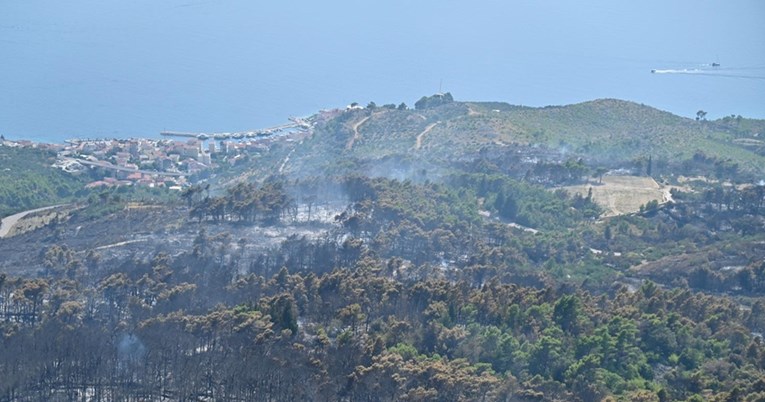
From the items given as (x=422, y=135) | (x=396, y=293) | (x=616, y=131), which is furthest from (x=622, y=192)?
(x=396, y=293)

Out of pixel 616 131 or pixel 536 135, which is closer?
pixel 536 135

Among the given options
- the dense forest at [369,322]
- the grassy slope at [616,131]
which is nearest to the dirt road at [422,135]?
the grassy slope at [616,131]

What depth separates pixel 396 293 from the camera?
31641mm

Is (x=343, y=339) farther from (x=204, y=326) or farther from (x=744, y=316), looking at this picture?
(x=744, y=316)

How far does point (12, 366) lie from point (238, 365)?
5.01 meters

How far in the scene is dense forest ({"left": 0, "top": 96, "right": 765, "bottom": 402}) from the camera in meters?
26.8

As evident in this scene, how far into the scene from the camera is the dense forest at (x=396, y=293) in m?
26.8

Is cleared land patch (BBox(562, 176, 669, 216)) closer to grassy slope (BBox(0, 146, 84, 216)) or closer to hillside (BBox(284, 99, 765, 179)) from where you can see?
hillside (BBox(284, 99, 765, 179))

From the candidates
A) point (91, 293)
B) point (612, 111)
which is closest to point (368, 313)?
point (91, 293)

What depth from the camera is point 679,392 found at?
1048 inches

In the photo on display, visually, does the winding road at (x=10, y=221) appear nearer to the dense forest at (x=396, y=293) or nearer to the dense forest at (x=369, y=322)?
the dense forest at (x=396, y=293)

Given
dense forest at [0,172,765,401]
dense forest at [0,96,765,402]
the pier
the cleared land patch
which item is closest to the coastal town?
the pier

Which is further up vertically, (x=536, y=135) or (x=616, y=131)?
(x=616, y=131)

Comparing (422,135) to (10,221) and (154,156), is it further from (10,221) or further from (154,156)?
(10,221)
